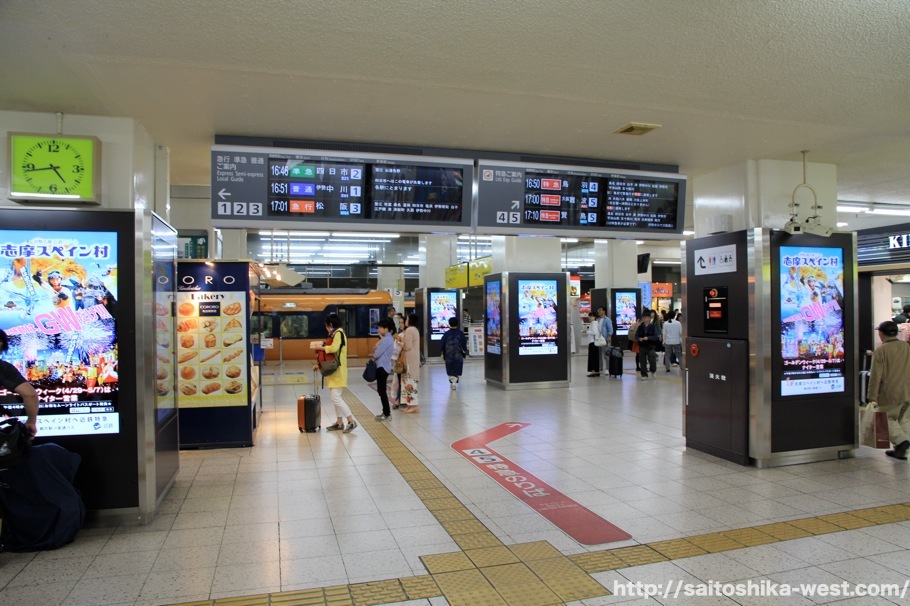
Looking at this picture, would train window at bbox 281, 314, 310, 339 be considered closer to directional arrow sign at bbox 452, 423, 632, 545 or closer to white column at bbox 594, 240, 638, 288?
white column at bbox 594, 240, 638, 288

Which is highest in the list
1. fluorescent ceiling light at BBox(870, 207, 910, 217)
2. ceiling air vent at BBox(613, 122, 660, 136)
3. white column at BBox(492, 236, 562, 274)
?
ceiling air vent at BBox(613, 122, 660, 136)

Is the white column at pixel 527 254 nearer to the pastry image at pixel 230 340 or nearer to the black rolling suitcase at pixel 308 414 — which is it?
the black rolling suitcase at pixel 308 414

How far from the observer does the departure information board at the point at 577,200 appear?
576 cm

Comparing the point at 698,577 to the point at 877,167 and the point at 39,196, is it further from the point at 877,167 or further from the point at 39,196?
the point at 877,167

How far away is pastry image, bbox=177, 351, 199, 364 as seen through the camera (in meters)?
7.10

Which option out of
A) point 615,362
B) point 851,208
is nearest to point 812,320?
point 851,208

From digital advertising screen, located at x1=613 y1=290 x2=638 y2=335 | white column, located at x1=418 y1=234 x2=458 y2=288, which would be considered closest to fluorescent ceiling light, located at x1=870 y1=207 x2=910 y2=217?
digital advertising screen, located at x1=613 y1=290 x2=638 y2=335

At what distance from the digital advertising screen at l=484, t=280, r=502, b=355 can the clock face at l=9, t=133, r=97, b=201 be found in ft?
26.7

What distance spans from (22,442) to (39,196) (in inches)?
69.8

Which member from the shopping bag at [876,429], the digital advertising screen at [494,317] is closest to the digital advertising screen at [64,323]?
the shopping bag at [876,429]

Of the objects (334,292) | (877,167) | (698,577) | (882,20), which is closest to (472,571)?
(698,577)

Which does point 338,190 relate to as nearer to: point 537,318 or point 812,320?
point 812,320

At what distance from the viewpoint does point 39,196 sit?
14.5ft

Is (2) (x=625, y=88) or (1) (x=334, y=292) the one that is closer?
(2) (x=625, y=88)
